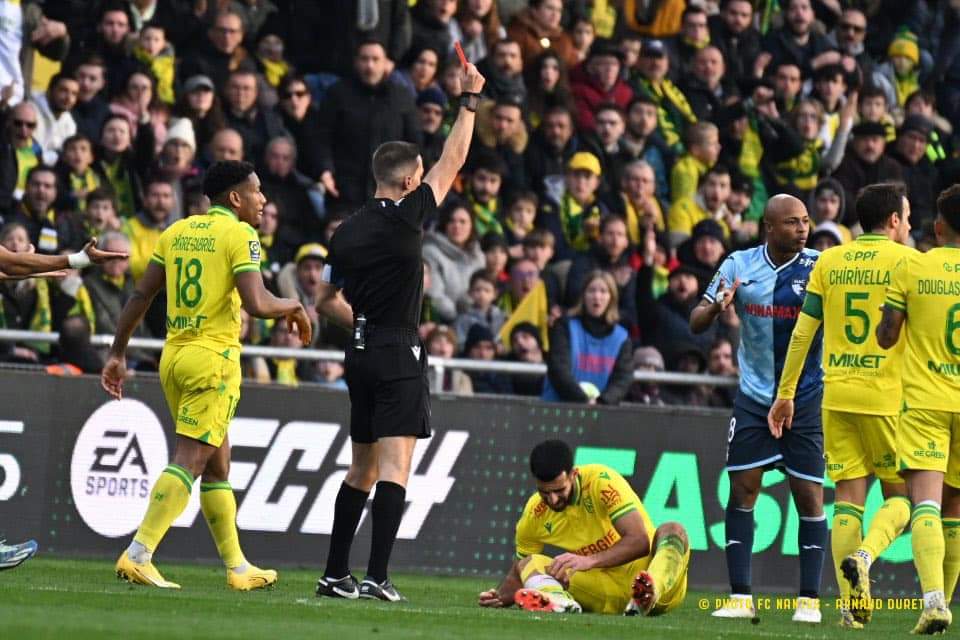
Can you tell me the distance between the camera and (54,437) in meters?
14.1

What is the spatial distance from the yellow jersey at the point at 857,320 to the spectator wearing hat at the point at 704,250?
699 cm

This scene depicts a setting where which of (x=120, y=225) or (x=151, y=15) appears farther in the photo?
(x=151, y=15)

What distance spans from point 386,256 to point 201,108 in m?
6.76

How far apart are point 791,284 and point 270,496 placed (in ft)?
15.8

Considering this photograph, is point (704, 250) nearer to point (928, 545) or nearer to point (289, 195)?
point (289, 195)

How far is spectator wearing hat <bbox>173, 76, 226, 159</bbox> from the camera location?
17.0m

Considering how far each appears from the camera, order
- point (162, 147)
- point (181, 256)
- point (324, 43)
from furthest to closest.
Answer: point (324, 43)
point (162, 147)
point (181, 256)

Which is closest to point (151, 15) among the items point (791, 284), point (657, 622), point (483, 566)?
point (483, 566)

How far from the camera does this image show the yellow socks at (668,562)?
1086cm

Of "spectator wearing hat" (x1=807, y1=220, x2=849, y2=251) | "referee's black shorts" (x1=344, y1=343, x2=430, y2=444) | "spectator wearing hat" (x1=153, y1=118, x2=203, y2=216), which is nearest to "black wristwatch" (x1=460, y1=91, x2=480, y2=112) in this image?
"referee's black shorts" (x1=344, y1=343, x2=430, y2=444)

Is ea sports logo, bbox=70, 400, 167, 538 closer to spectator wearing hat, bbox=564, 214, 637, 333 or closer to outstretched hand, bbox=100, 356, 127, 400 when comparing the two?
outstretched hand, bbox=100, 356, 127, 400

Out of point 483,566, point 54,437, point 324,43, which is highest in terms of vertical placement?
point 324,43

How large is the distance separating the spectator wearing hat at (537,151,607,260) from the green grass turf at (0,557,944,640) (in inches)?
→ 259

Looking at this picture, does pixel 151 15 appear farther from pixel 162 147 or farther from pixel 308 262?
pixel 308 262
